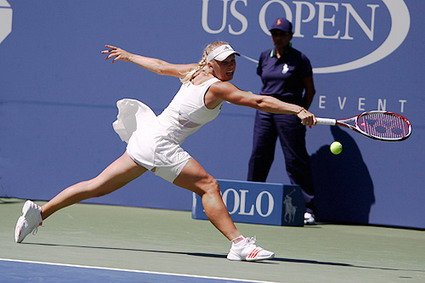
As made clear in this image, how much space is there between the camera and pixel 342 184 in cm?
1033

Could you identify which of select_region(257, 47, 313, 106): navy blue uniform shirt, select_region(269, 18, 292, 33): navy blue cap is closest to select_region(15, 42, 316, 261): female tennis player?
select_region(269, 18, 292, 33): navy blue cap

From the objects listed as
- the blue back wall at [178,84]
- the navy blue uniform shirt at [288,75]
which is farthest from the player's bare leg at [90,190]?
the blue back wall at [178,84]

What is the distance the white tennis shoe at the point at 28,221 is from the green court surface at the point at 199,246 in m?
0.08

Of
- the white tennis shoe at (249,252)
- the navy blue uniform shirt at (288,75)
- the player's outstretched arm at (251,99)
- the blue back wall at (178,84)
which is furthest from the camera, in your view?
the blue back wall at (178,84)

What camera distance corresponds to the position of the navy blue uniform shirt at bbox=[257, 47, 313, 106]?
9945 mm

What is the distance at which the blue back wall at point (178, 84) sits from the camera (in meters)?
10.1

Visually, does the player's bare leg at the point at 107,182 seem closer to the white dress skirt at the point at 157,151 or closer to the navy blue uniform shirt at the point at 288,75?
the white dress skirt at the point at 157,151

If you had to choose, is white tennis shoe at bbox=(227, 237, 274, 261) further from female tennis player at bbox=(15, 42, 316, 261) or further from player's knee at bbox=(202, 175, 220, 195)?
player's knee at bbox=(202, 175, 220, 195)

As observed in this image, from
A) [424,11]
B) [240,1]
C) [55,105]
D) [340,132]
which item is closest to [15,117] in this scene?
[55,105]

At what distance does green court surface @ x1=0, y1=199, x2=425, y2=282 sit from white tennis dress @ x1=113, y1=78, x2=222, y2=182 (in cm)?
58

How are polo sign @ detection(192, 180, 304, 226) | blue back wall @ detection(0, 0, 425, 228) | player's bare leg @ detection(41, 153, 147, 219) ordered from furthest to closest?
blue back wall @ detection(0, 0, 425, 228) → polo sign @ detection(192, 180, 304, 226) → player's bare leg @ detection(41, 153, 147, 219)

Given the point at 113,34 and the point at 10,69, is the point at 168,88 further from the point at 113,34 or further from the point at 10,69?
the point at 10,69

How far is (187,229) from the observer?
9.25m

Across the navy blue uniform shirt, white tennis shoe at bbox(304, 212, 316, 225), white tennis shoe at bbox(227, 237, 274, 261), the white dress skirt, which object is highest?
the navy blue uniform shirt
